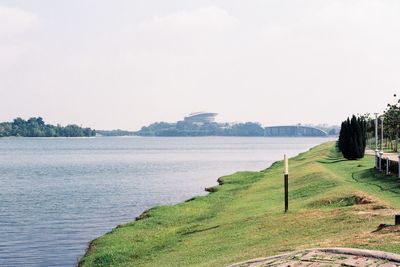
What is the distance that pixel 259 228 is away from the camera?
83.4 feet

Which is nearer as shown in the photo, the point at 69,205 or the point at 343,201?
the point at 343,201

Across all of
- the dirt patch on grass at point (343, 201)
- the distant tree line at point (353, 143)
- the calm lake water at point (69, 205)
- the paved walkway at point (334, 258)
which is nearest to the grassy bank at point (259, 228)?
the dirt patch on grass at point (343, 201)

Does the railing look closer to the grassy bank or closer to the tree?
the grassy bank

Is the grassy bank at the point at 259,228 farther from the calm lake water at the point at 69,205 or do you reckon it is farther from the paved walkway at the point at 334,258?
the calm lake water at the point at 69,205

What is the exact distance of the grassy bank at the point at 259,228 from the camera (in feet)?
65.7

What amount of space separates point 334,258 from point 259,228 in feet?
33.4

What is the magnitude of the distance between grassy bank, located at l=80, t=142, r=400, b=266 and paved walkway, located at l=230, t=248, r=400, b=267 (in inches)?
42.1

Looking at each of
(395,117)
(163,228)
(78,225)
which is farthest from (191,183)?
(163,228)

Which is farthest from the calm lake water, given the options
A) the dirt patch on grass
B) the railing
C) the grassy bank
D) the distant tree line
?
the railing

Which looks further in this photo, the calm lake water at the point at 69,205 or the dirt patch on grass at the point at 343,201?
the calm lake water at the point at 69,205

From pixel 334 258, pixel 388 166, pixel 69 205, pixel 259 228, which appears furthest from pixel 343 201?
pixel 69 205

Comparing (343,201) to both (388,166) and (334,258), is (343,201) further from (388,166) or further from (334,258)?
(334,258)

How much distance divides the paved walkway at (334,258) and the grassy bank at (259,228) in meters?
1.07

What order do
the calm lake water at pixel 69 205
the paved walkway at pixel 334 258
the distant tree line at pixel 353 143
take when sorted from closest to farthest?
the paved walkway at pixel 334 258, the calm lake water at pixel 69 205, the distant tree line at pixel 353 143
